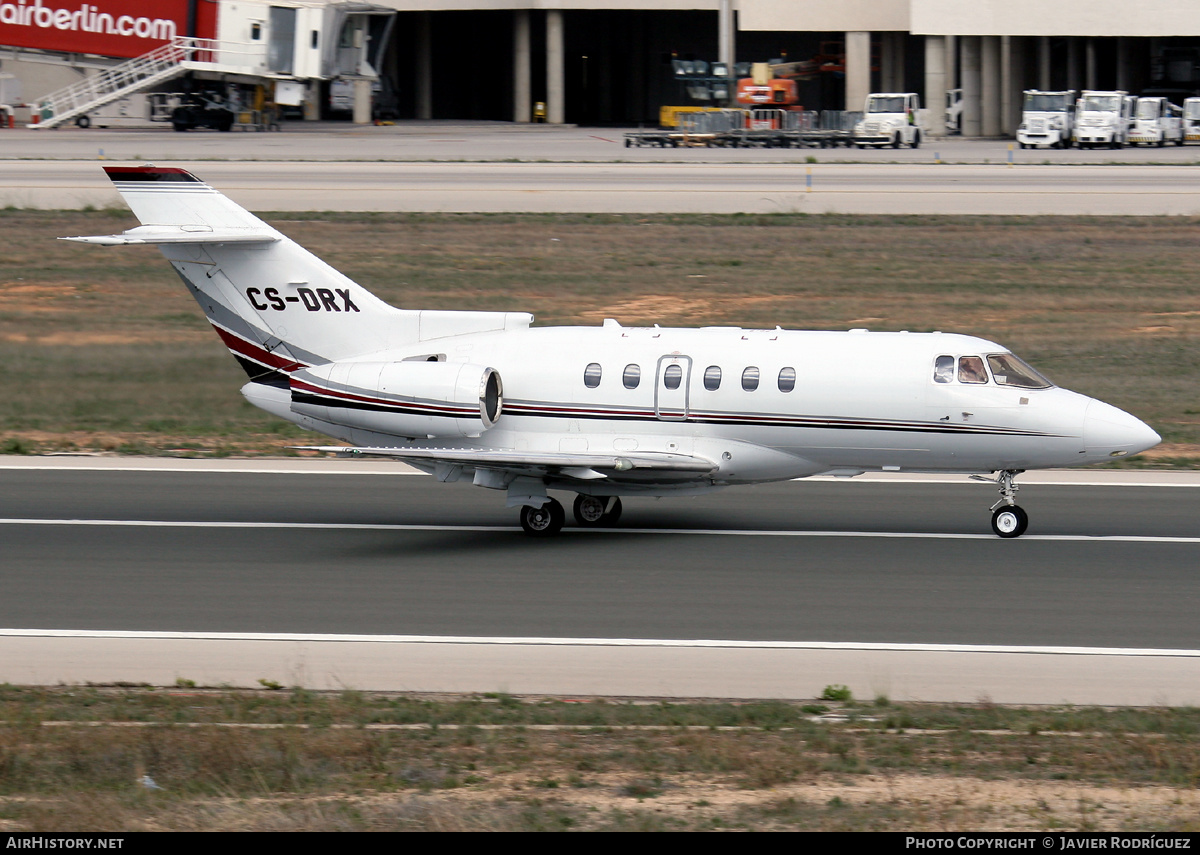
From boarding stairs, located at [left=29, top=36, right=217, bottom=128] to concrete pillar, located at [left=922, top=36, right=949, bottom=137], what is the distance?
131ft

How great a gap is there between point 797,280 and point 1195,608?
80.7 ft

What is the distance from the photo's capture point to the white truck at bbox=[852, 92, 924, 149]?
75.9 metres

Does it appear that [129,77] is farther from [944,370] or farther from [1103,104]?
[944,370]

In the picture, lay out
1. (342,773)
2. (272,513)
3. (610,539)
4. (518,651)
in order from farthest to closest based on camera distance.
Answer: (272,513) → (610,539) → (518,651) → (342,773)

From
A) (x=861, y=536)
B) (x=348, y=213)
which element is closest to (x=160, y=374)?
(x=861, y=536)

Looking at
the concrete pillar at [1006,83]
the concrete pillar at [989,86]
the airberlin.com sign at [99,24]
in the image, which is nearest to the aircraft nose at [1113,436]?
the airberlin.com sign at [99,24]

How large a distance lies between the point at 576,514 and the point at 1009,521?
569 cm

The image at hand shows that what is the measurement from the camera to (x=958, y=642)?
50.3ft

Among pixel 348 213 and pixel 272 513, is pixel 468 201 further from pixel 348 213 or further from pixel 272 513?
pixel 272 513

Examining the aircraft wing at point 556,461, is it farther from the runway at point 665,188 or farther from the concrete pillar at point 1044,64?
the concrete pillar at point 1044,64

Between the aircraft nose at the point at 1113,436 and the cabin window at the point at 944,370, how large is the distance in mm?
1707

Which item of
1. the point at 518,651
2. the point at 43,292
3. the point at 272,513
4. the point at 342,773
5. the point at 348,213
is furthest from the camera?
the point at 348,213

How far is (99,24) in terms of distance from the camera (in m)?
81.2

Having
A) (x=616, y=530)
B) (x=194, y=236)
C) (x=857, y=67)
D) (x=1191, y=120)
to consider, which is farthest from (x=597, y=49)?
(x=616, y=530)
